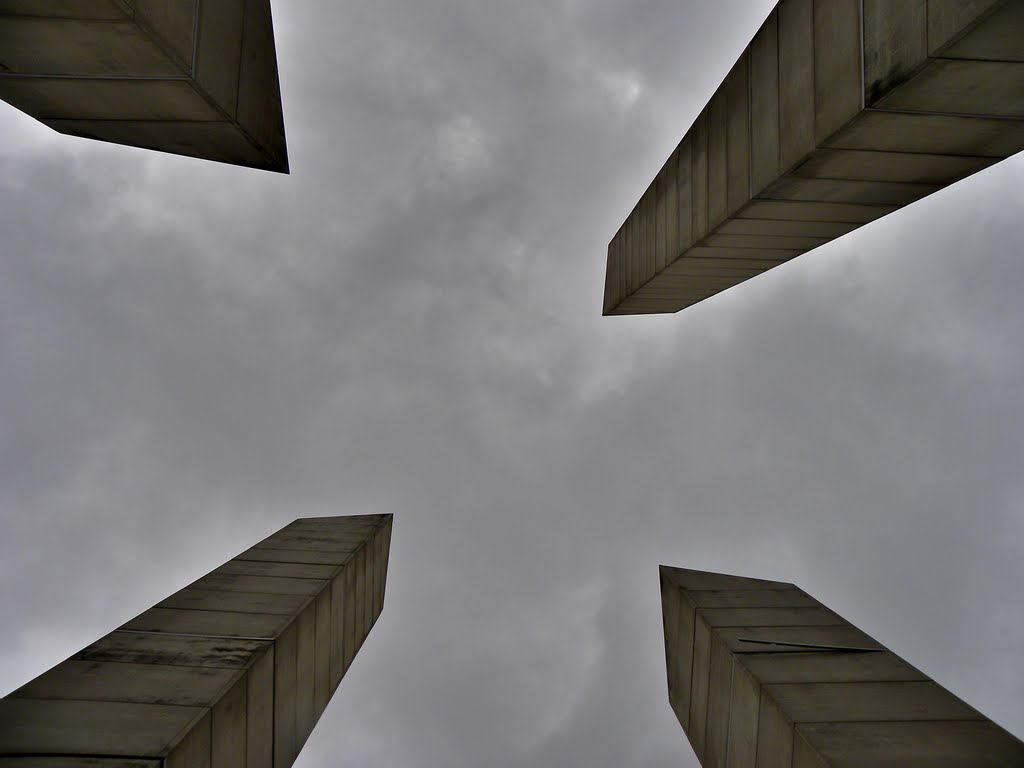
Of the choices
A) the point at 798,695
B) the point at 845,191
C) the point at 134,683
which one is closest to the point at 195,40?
the point at 134,683

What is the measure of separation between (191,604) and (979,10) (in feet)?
56.8

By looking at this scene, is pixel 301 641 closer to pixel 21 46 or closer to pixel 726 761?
pixel 726 761

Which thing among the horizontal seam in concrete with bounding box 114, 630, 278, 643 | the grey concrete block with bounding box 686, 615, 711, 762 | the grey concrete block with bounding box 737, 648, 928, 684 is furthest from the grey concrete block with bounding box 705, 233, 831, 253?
the horizontal seam in concrete with bounding box 114, 630, 278, 643

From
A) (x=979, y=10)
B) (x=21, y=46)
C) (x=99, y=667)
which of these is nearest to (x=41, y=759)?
(x=99, y=667)

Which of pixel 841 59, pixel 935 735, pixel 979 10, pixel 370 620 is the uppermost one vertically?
pixel 841 59

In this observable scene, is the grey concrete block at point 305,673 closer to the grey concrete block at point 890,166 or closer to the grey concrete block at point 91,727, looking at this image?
the grey concrete block at point 91,727

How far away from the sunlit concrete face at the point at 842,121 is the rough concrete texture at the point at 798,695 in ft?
30.8

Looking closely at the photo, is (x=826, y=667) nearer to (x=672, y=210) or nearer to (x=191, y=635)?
(x=191, y=635)

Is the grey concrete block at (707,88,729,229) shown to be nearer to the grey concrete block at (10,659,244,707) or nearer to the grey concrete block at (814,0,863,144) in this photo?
the grey concrete block at (814,0,863,144)

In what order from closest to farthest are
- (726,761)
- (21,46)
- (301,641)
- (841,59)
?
(21,46)
(841,59)
(726,761)
(301,641)

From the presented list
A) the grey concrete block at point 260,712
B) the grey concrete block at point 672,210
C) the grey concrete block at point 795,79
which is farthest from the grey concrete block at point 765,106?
the grey concrete block at point 260,712

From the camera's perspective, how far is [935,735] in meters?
11.0

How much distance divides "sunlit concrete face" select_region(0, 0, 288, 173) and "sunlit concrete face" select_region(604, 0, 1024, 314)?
383 inches

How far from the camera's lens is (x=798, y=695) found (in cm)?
1195
